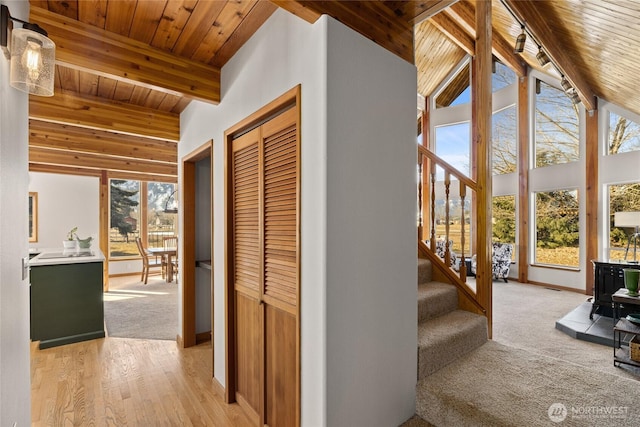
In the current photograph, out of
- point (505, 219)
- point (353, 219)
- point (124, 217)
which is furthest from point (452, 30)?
point (124, 217)

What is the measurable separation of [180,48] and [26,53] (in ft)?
3.95

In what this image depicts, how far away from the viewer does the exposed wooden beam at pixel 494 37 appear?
199 inches

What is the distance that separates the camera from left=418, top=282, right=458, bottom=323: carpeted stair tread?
2531mm

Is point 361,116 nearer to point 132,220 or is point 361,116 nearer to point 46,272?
point 46,272

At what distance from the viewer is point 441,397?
188 cm

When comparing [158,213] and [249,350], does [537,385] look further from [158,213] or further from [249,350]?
[158,213]

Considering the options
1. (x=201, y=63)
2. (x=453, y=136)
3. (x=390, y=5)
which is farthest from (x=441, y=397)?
(x=453, y=136)

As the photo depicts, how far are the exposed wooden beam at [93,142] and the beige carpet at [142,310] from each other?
251cm

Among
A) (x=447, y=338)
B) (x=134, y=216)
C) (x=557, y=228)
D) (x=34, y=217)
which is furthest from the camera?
(x=134, y=216)

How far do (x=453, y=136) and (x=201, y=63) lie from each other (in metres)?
7.55

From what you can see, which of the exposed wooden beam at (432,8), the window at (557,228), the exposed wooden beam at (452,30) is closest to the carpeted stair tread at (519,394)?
the exposed wooden beam at (432,8)

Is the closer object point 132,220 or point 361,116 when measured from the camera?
point 361,116

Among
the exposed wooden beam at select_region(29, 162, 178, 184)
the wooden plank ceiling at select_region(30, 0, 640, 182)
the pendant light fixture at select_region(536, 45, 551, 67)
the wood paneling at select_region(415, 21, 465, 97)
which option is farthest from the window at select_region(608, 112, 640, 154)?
the exposed wooden beam at select_region(29, 162, 178, 184)
